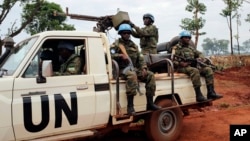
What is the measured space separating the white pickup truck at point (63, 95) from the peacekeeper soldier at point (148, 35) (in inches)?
66.4

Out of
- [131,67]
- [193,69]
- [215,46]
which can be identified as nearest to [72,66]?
[131,67]

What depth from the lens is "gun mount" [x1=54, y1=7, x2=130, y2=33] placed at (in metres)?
7.05

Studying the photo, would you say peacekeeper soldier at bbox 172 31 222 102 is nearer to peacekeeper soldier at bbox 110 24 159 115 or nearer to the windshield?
peacekeeper soldier at bbox 110 24 159 115

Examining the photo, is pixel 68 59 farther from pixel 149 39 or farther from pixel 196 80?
pixel 149 39

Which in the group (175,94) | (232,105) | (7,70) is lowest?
(232,105)

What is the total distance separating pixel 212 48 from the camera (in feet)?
307

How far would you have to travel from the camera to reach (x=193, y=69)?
22.1ft

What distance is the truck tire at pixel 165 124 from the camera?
6.27 m

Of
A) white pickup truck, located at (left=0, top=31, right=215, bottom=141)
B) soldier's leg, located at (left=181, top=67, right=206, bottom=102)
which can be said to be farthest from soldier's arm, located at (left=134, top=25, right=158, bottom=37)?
white pickup truck, located at (left=0, top=31, right=215, bottom=141)

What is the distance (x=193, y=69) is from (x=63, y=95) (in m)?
2.86

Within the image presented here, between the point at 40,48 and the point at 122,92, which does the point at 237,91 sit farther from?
the point at 40,48

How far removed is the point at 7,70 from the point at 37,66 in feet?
1.43

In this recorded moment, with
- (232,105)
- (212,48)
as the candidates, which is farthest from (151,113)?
(212,48)

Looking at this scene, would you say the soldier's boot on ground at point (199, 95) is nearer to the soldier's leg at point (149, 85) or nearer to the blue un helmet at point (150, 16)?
the soldier's leg at point (149, 85)
